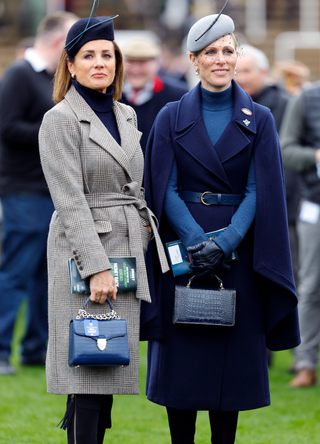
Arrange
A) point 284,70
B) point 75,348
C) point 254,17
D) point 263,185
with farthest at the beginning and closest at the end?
point 254,17 < point 284,70 < point 263,185 < point 75,348

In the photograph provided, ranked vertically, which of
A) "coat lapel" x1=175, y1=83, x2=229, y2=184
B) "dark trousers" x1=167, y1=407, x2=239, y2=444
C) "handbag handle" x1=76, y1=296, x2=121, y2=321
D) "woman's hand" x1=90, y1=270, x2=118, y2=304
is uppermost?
"coat lapel" x1=175, y1=83, x2=229, y2=184

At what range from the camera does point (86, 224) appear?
334cm

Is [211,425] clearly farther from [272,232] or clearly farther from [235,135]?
[235,135]

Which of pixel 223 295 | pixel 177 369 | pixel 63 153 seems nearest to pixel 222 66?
pixel 63 153

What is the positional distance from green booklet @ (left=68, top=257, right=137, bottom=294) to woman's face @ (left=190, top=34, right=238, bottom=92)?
0.91 metres

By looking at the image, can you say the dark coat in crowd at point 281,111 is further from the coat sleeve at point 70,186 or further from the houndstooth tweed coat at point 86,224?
the coat sleeve at point 70,186

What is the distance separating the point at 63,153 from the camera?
3363 mm

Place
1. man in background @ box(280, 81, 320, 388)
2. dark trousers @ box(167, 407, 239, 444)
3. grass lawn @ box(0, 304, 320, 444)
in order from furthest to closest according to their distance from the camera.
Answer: man in background @ box(280, 81, 320, 388), grass lawn @ box(0, 304, 320, 444), dark trousers @ box(167, 407, 239, 444)

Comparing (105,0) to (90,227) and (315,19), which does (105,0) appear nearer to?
(315,19)

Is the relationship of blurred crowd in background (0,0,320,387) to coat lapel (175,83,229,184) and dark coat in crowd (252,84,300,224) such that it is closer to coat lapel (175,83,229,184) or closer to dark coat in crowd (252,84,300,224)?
dark coat in crowd (252,84,300,224)

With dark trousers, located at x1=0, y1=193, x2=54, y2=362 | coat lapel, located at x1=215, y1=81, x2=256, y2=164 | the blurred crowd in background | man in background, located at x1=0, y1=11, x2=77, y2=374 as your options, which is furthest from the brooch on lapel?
the blurred crowd in background

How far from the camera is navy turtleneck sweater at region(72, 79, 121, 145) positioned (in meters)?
3.52

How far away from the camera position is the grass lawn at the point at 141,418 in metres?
4.55

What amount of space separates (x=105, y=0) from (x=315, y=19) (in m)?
5.68
